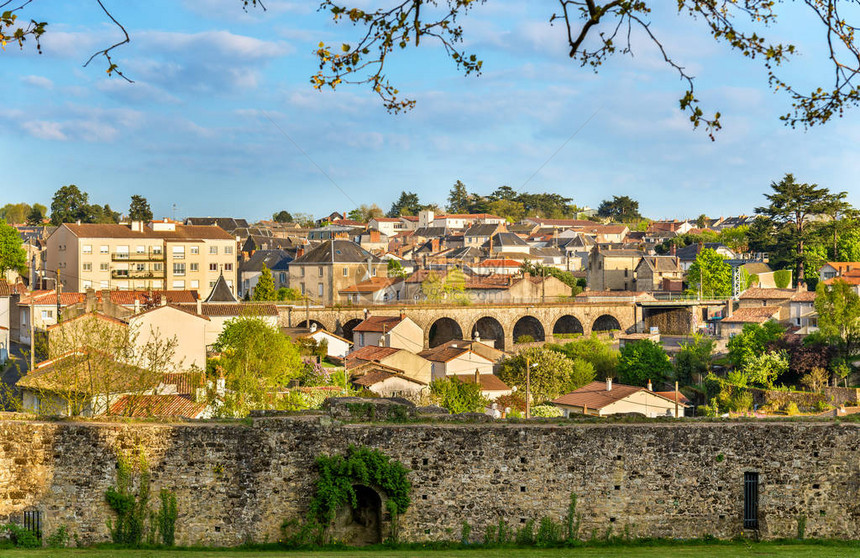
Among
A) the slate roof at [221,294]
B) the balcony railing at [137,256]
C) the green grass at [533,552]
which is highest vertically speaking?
the balcony railing at [137,256]

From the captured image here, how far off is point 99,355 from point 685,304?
6289cm

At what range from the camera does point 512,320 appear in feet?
250

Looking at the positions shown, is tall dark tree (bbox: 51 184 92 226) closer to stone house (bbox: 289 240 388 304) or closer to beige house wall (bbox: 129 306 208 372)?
stone house (bbox: 289 240 388 304)

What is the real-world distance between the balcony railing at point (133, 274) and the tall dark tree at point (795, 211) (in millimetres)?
56261

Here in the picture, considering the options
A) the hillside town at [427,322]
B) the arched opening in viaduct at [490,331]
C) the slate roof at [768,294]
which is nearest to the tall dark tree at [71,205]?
the hillside town at [427,322]

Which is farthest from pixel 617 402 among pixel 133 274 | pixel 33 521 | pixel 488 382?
pixel 133 274

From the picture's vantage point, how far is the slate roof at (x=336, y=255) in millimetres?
78500

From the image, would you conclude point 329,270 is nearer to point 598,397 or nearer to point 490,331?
point 490,331

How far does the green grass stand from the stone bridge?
55.9 m

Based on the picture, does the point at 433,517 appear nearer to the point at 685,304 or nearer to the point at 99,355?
the point at 99,355

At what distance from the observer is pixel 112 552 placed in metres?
12.9

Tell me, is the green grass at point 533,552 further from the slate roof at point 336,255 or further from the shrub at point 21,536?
the slate roof at point 336,255

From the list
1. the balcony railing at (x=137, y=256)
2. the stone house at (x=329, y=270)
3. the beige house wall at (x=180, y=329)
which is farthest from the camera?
the stone house at (x=329, y=270)

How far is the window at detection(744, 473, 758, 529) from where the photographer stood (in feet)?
46.2
